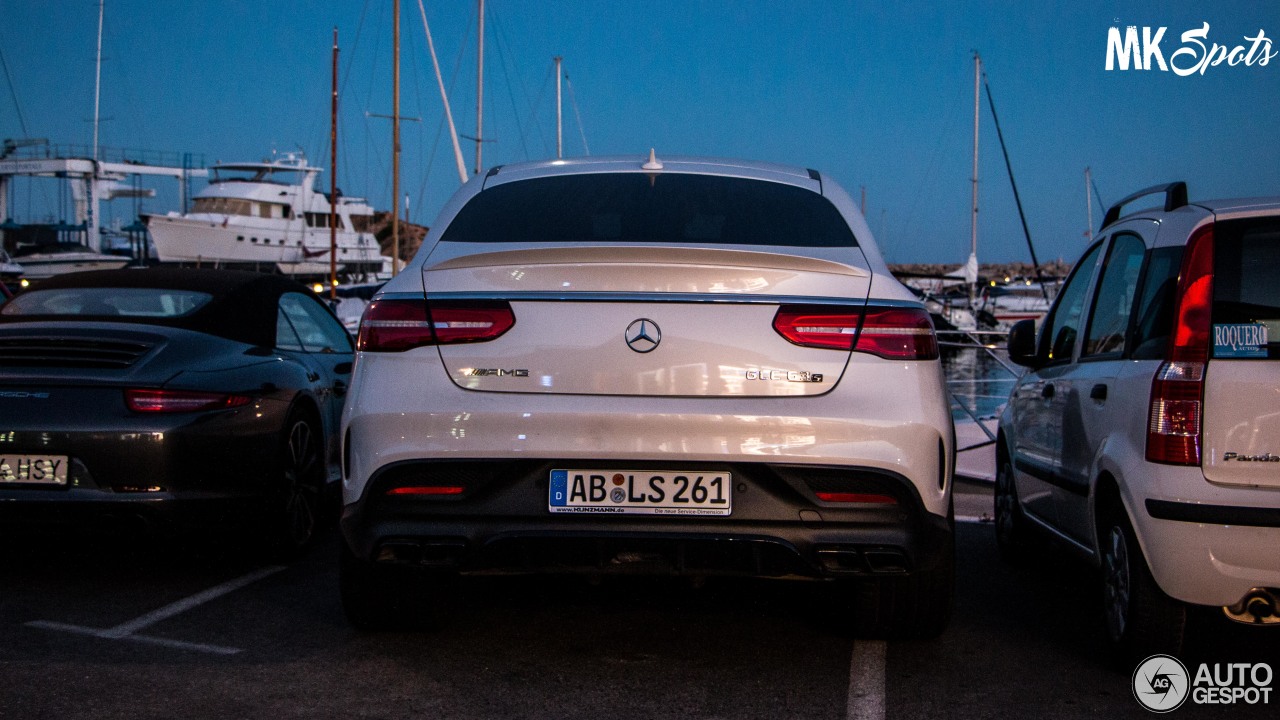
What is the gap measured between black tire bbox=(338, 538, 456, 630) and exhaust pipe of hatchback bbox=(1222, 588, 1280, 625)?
253 centimetres

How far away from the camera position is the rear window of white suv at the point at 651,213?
14.3 ft

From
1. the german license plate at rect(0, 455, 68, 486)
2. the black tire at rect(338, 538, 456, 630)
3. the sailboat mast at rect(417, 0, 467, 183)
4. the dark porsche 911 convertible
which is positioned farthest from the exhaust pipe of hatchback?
the sailboat mast at rect(417, 0, 467, 183)

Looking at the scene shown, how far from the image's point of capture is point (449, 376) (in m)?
3.89

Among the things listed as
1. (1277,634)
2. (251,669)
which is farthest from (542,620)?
(1277,634)

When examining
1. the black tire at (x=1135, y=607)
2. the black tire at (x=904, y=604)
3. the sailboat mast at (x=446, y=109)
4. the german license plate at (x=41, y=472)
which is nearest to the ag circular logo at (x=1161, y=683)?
the black tire at (x=1135, y=607)

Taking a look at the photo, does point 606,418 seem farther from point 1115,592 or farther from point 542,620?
point 1115,592

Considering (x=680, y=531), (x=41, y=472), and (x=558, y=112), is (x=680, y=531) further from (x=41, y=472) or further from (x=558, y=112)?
(x=558, y=112)

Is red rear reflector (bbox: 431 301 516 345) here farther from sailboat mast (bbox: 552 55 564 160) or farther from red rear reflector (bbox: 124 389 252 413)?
sailboat mast (bbox: 552 55 564 160)

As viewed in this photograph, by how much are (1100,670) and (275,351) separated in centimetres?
393

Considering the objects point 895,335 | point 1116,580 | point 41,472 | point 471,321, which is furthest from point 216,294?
point 1116,580

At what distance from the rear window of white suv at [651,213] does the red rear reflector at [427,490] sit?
89 cm

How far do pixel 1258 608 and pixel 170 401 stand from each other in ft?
13.3

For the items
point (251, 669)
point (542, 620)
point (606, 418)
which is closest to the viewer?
point (606, 418)

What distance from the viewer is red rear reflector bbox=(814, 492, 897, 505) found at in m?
3.82
